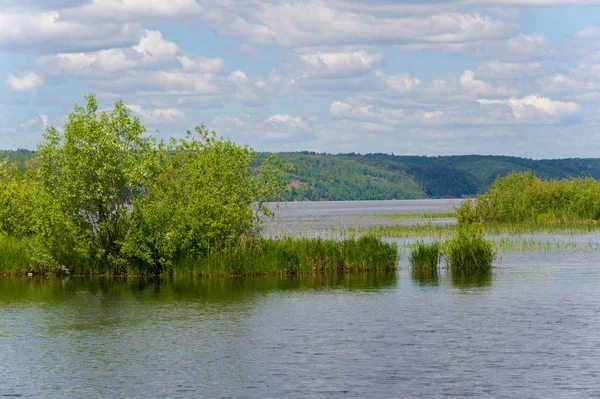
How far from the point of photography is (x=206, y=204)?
42250 mm

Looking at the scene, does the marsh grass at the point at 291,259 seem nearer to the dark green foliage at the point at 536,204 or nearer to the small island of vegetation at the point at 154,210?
the small island of vegetation at the point at 154,210

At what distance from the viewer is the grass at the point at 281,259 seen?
4309cm

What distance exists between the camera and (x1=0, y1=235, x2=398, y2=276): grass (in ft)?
141

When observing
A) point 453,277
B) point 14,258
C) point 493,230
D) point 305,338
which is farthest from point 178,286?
point 493,230

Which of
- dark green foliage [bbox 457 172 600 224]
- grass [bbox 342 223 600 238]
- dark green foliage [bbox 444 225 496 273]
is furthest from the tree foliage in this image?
dark green foliage [bbox 457 172 600 224]

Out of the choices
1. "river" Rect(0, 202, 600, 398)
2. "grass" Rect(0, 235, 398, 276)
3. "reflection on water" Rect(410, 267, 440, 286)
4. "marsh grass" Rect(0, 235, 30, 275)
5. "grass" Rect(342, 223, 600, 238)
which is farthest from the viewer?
"grass" Rect(342, 223, 600, 238)

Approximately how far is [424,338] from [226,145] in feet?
68.9

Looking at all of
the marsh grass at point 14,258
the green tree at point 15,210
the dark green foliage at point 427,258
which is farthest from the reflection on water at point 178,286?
the green tree at point 15,210

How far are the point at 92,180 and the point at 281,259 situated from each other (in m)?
10.3

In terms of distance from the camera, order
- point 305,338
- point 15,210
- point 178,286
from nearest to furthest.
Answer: point 305,338 → point 178,286 → point 15,210

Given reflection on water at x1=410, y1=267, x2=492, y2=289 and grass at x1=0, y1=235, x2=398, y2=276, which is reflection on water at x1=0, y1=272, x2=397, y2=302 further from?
reflection on water at x1=410, y1=267, x2=492, y2=289

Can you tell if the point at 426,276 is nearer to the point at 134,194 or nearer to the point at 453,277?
the point at 453,277

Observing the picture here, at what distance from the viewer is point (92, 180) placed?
4306 cm

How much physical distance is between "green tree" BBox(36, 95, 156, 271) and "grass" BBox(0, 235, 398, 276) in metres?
1.85
